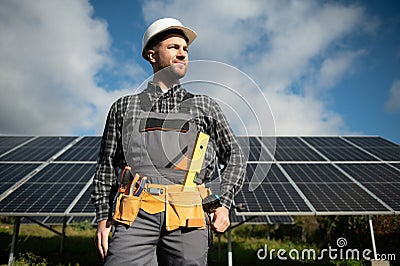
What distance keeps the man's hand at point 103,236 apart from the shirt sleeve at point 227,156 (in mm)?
759

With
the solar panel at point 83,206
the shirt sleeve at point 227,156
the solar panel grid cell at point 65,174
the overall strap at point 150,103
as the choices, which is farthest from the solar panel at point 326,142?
the overall strap at point 150,103

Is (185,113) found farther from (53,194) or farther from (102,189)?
(53,194)

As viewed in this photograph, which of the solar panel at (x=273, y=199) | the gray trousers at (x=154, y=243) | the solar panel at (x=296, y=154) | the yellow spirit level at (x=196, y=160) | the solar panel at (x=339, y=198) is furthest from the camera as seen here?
the solar panel at (x=296, y=154)

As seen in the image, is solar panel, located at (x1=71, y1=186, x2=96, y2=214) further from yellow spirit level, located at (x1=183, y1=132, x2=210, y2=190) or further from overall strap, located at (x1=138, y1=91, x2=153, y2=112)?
yellow spirit level, located at (x1=183, y1=132, x2=210, y2=190)

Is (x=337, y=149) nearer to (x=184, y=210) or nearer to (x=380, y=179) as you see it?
(x=380, y=179)

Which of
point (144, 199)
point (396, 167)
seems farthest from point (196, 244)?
point (396, 167)

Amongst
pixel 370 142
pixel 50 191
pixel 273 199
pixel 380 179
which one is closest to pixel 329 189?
pixel 273 199

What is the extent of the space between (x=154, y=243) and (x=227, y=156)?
29.0 inches

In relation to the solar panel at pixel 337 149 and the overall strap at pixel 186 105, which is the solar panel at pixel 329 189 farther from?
the overall strap at pixel 186 105

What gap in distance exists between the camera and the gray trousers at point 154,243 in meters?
1.78

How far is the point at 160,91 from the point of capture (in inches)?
83.6

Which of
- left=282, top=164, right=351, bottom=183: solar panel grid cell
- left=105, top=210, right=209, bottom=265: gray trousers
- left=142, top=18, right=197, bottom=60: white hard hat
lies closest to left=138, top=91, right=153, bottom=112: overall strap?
left=142, top=18, right=197, bottom=60: white hard hat

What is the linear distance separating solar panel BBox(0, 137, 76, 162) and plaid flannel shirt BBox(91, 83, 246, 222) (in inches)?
307

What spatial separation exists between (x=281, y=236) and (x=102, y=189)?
15.1 meters
